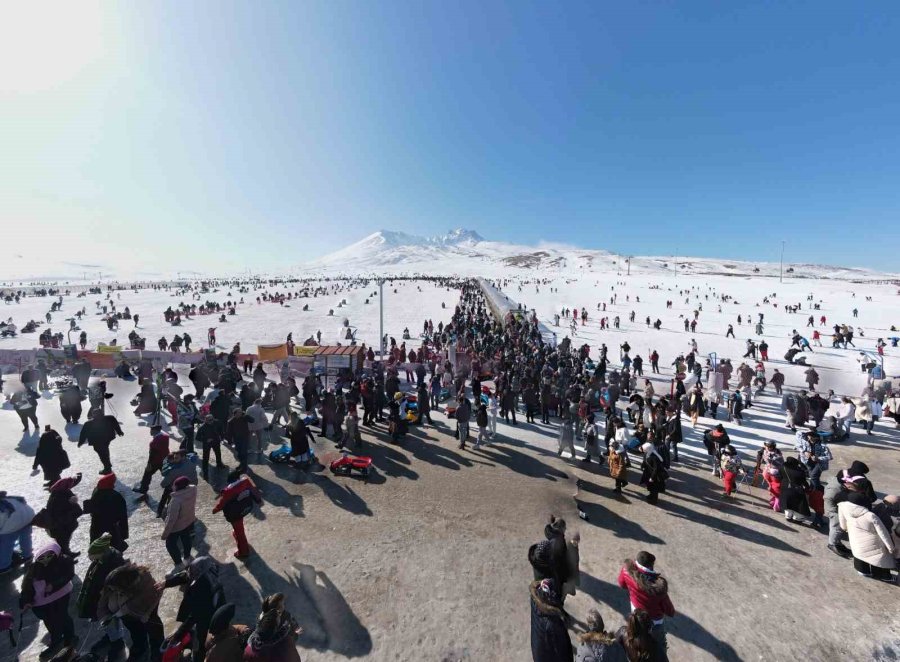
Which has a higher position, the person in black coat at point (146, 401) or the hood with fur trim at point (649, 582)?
the hood with fur trim at point (649, 582)

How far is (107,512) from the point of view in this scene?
15.8 feet

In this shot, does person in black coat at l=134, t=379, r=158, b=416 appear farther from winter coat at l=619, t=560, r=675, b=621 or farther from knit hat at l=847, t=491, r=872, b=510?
knit hat at l=847, t=491, r=872, b=510

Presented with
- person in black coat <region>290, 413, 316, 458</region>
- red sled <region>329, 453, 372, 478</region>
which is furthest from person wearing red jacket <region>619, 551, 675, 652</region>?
person in black coat <region>290, 413, 316, 458</region>

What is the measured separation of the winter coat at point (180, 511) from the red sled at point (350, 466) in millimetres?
3095

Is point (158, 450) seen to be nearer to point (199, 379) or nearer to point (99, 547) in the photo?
point (99, 547)

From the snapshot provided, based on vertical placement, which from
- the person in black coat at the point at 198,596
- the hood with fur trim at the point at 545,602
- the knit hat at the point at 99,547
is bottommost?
the person in black coat at the point at 198,596

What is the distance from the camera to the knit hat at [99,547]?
3696mm

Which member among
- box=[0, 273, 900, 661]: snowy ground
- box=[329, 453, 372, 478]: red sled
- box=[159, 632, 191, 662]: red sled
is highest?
box=[159, 632, 191, 662]: red sled

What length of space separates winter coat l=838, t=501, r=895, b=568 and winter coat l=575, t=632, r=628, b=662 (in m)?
4.63

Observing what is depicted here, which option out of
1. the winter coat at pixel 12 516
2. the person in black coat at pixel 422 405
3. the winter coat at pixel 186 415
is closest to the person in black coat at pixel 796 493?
the person in black coat at pixel 422 405

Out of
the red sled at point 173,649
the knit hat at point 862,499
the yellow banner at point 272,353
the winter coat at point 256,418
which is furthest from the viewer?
the yellow banner at point 272,353

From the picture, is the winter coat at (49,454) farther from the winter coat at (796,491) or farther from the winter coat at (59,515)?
the winter coat at (796,491)

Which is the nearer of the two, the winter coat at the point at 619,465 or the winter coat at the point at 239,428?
the winter coat at the point at 619,465

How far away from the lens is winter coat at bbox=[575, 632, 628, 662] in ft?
9.87
